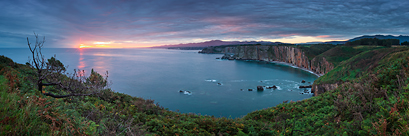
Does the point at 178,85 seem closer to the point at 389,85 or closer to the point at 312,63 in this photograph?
the point at 389,85

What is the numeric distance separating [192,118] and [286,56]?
130 metres

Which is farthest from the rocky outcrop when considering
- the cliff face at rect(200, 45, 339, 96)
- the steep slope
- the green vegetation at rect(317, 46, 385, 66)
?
the green vegetation at rect(317, 46, 385, 66)

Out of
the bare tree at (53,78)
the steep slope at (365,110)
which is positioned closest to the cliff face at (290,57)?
the steep slope at (365,110)

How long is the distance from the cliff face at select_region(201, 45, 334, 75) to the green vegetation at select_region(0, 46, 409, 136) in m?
74.2

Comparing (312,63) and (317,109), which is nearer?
(317,109)

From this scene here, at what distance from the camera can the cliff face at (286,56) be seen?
81.6 meters

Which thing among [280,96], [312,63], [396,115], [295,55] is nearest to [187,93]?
[280,96]

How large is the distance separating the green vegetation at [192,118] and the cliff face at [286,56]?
74.2 metres

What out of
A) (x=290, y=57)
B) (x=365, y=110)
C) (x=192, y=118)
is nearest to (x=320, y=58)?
(x=290, y=57)

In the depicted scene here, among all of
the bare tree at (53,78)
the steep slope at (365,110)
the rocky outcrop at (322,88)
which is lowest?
the rocky outcrop at (322,88)

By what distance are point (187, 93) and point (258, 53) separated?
11774cm

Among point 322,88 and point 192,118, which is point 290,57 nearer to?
point 322,88

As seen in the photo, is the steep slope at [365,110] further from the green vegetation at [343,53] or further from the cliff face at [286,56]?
the green vegetation at [343,53]

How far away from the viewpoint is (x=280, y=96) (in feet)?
153
